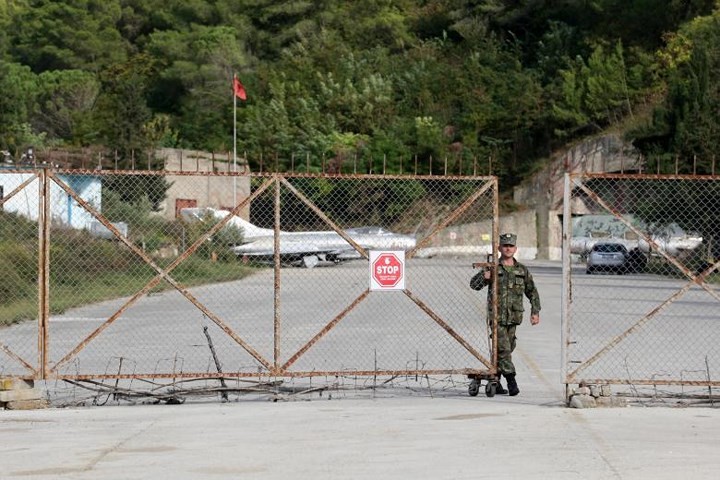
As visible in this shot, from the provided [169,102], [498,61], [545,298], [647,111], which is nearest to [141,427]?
[545,298]

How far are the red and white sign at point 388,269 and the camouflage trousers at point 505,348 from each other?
1237 mm

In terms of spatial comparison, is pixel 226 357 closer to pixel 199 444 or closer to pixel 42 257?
pixel 42 257

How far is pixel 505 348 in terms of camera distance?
15906 millimetres

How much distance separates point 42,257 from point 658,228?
3317 centimetres

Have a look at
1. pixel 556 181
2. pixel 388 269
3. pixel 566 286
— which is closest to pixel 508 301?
pixel 566 286

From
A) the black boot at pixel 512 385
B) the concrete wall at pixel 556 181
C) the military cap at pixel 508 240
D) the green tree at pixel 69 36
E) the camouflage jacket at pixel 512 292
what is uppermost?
the green tree at pixel 69 36

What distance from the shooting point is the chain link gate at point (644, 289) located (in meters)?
15.5

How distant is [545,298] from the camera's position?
3475 centimetres

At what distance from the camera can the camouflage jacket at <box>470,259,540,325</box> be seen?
16.0 meters

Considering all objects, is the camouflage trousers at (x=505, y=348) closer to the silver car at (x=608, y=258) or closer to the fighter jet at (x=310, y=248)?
the fighter jet at (x=310, y=248)

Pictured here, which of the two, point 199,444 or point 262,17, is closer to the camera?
point 199,444

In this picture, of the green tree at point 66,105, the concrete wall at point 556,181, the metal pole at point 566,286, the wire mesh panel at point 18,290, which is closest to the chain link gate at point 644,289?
the metal pole at point 566,286

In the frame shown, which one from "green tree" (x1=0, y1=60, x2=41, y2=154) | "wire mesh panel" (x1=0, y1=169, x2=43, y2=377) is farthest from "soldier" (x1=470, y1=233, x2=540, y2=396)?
"green tree" (x1=0, y1=60, x2=41, y2=154)

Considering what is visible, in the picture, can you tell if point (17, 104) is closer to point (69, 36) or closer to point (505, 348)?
point (69, 36)
